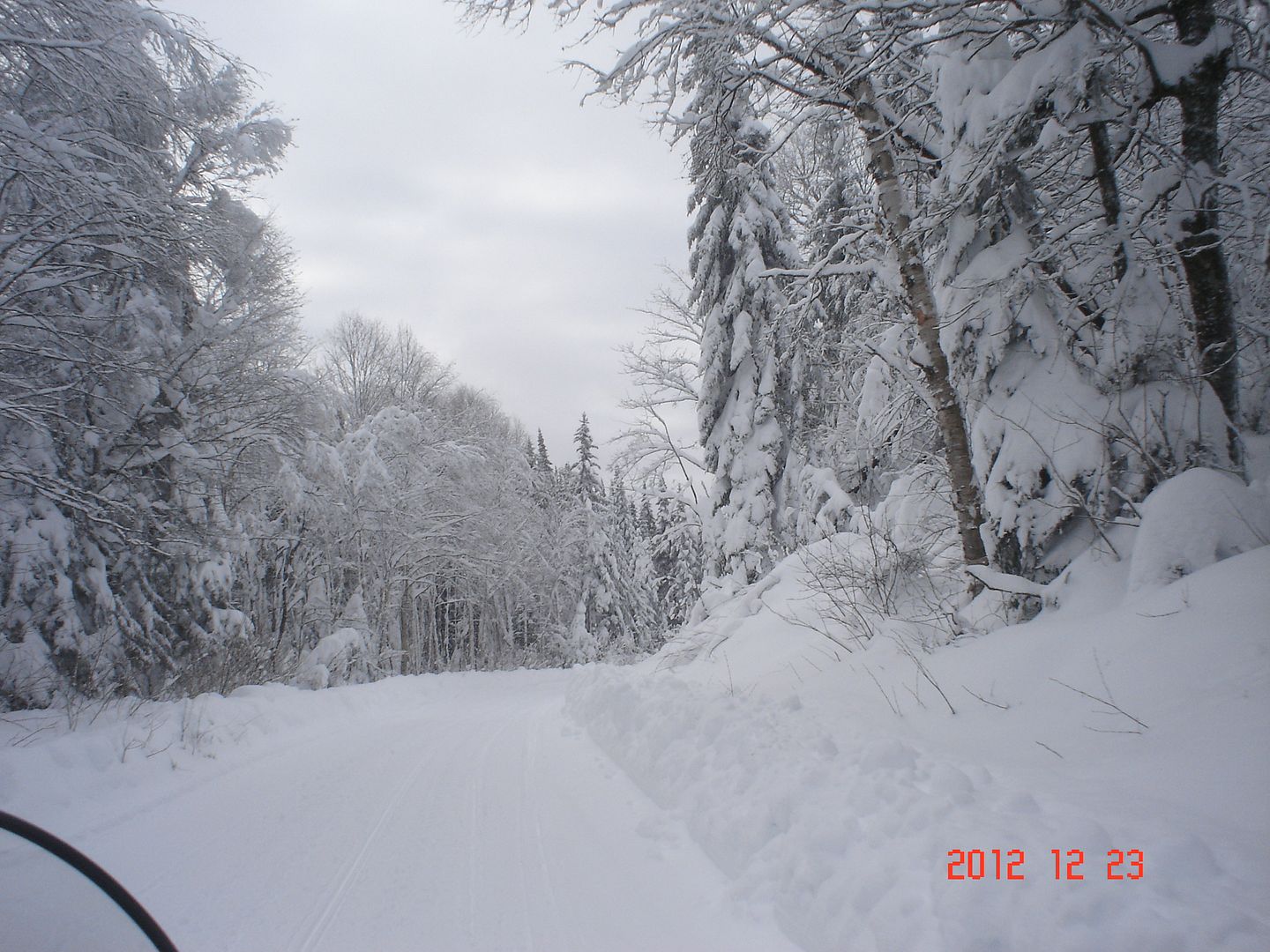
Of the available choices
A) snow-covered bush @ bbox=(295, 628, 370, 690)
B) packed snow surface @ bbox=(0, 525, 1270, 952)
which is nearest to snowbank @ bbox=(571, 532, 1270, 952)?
packed snow surface @ bbox=(0, 525, 1270, 952)

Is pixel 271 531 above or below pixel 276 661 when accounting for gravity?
above

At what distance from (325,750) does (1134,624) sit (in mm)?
8701

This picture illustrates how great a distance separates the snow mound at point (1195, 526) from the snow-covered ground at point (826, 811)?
0.01 metres

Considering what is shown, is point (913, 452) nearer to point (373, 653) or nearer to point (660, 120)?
point (660, 120)

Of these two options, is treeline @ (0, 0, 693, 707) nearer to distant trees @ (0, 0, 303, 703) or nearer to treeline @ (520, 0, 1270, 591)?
distant trees @ (0, 0, 303, 703)

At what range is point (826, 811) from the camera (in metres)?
3.10

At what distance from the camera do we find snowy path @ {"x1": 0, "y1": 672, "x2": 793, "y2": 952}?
9.45 ft

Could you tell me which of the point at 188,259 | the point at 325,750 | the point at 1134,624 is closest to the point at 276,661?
the point at 325,750

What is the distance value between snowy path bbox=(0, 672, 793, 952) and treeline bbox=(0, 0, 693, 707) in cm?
335

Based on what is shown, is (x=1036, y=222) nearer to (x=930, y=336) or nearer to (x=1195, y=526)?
(x=930, y=336)

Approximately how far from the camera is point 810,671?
6078 mm
